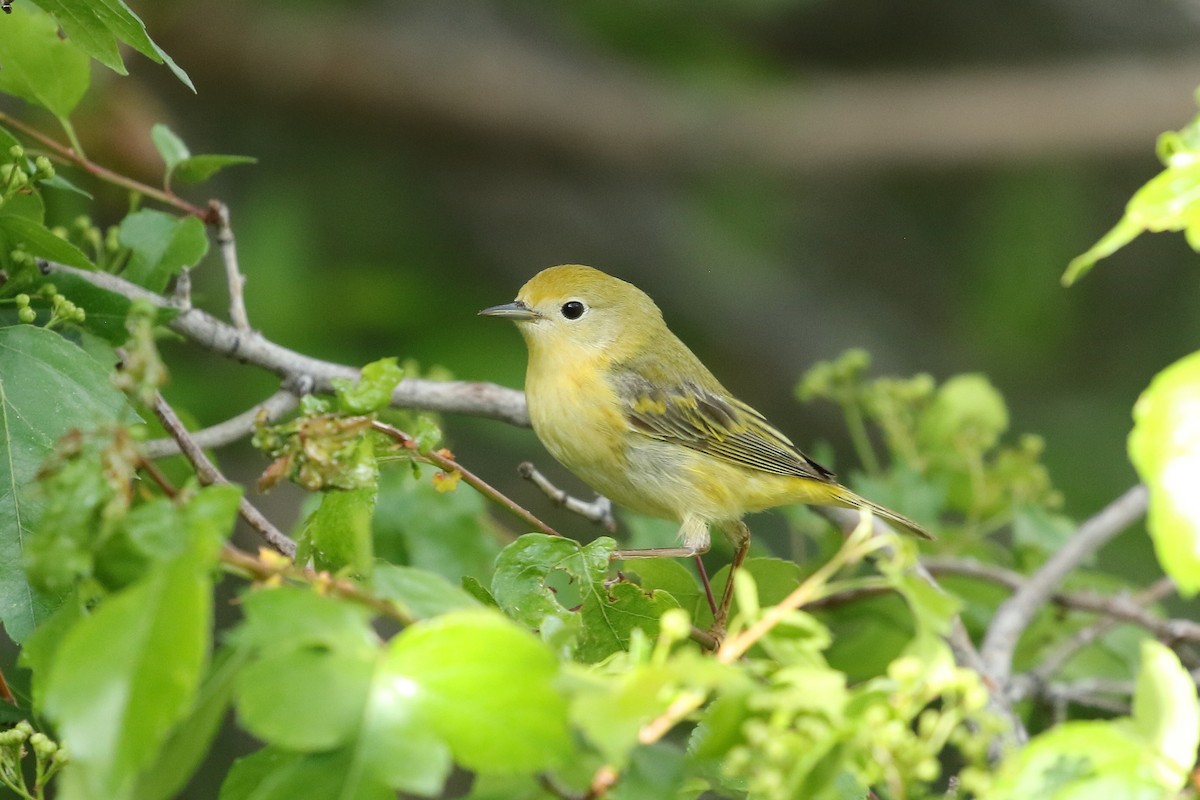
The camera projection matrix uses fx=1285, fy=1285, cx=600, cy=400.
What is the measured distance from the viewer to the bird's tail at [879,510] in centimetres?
400

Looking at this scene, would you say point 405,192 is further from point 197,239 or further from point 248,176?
Result: point 197,239

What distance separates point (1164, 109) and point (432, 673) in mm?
9018

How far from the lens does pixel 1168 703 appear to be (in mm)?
1549

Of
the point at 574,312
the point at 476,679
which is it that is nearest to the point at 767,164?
the point at 574,312

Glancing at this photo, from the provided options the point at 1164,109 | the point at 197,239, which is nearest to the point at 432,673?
the point at 197,239

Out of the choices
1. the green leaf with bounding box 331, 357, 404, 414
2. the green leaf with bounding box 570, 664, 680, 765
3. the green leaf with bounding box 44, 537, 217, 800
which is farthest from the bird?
the green leaf with bounding box 44, 537, 217, 800

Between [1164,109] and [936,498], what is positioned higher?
[1164,109]

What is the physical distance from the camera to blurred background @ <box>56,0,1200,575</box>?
26.7ft

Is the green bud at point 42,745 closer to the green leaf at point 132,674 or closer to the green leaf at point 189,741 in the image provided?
the green leaf at point 189,741

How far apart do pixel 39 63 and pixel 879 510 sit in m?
2.70

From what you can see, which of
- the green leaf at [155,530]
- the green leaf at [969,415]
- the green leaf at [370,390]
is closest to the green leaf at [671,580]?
the green leaf at [370,390]

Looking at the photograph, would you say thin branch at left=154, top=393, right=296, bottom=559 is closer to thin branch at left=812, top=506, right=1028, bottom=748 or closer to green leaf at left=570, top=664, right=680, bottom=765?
green leaf at left=570, top=664, right=680, bottom=765

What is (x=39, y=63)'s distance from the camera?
8.72 ft

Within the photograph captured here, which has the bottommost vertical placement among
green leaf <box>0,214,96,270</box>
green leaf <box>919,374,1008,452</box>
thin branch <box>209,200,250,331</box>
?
green leaf <box>0,214,96,270</box>
